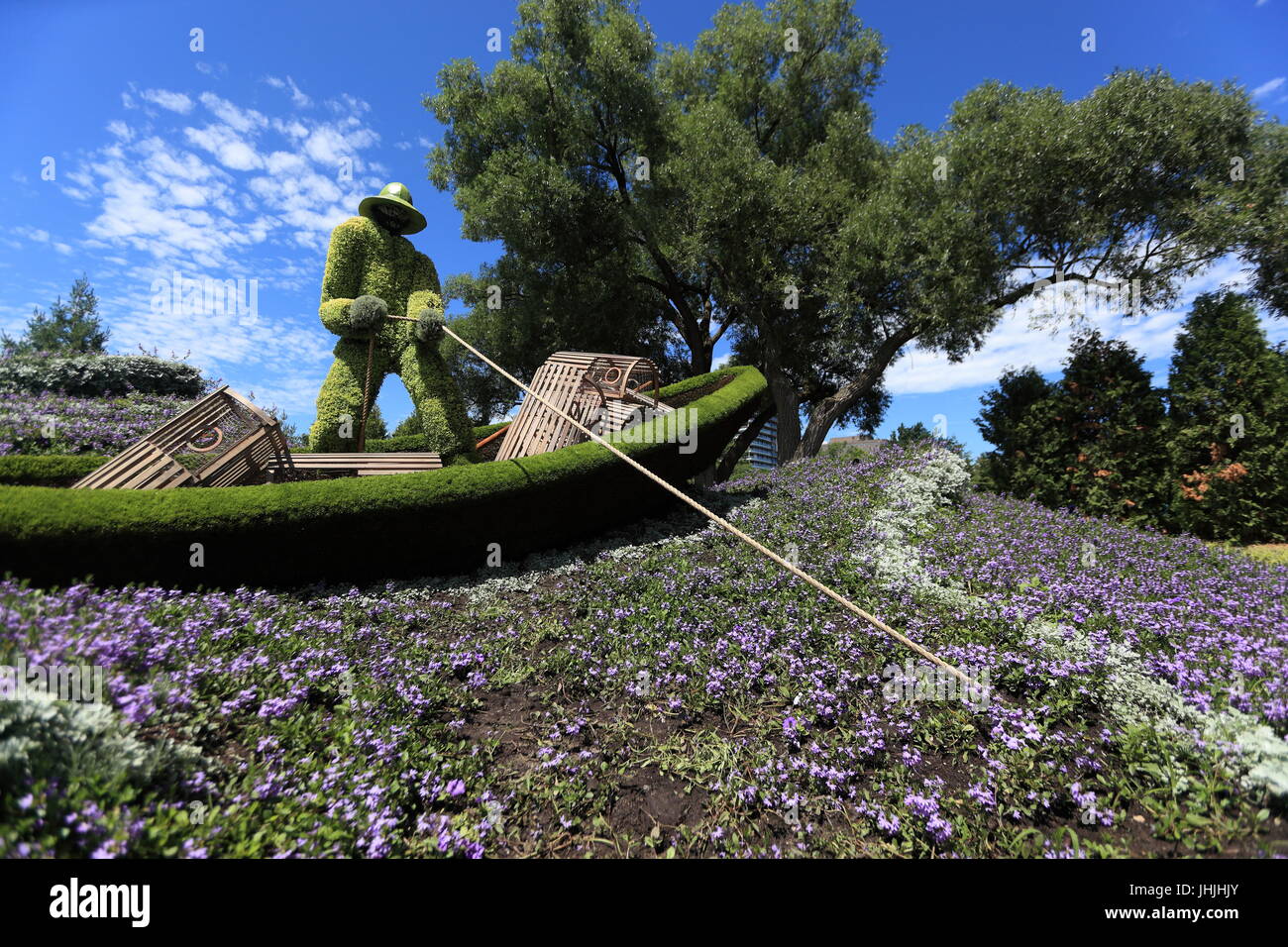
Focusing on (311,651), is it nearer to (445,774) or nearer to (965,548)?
(445,774)

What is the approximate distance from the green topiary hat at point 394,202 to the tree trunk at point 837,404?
11540mm

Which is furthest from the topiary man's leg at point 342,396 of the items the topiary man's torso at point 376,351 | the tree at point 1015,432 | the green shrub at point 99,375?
the tree at point 1015,432

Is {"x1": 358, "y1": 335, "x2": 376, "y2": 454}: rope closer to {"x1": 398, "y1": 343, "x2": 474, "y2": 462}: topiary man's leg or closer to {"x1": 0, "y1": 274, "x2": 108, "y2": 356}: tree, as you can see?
{"x1": 398, "y1": 343, "x2": 474, "y2": 462}: topiary man's leg

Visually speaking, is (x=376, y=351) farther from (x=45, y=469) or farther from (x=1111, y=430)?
(x=1111, y=430)

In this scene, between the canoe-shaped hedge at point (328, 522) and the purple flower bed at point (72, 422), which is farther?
the purple flower bed at point (72, 422)

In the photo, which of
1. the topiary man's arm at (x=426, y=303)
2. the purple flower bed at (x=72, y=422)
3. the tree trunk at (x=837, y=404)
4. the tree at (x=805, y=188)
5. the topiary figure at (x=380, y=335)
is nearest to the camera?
the topiary man's arm at (x=426, y=303)

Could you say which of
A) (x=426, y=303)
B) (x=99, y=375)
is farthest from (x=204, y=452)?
(x=99, y=375)

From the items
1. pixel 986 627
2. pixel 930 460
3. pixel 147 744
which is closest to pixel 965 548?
pixel 986 627

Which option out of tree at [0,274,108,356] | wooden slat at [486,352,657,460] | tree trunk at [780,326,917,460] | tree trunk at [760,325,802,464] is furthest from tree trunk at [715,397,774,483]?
tree at [0,274,108,356]

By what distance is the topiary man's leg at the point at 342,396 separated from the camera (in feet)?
25.2

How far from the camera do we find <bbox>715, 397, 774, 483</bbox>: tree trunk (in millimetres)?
17516

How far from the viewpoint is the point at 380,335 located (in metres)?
7.78

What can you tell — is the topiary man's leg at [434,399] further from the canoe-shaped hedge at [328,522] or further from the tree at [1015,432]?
the tree at [1015,432]

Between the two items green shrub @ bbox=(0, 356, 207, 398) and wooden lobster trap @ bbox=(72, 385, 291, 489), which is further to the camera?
green shrub @ bbox=(0, 356, 207, 398)
